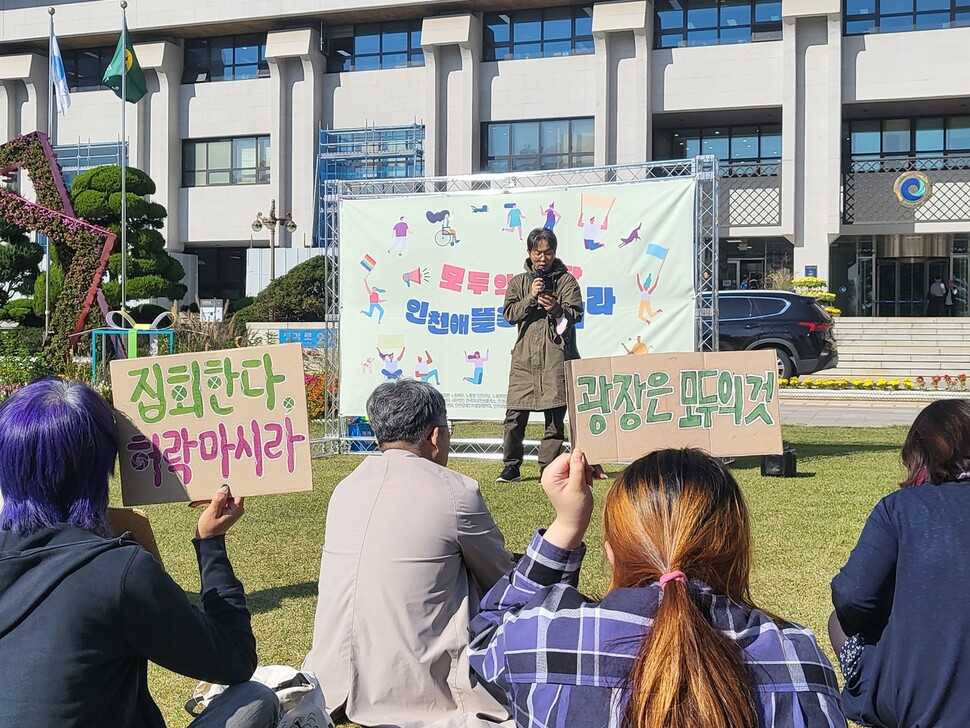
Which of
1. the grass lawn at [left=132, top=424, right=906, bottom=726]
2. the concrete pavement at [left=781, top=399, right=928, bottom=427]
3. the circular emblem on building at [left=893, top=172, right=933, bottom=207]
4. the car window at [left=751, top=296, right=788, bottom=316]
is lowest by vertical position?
the grass lawn at [left=132, top=424, right=906, bottom=726]

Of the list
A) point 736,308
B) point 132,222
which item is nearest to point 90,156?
point 132,222

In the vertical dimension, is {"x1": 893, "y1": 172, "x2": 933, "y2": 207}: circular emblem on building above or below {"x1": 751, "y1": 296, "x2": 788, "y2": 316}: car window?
above

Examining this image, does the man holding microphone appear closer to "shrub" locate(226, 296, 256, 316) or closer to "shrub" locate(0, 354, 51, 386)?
"shrub" locate(0, 354, 51, 386)

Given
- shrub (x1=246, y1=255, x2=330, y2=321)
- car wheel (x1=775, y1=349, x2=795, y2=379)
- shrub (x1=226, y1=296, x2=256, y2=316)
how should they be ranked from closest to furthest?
car wheel (x1=775, y1=349, x2=795, y2=379) → shrub (x1=246, y1=255, x2=330, y2=321) → shrub (x1=226, y1=296, x2=256, y2=316)

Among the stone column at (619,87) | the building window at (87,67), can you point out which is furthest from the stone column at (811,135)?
the building window at (87,67)

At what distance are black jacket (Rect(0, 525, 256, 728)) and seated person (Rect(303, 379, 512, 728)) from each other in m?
0.98

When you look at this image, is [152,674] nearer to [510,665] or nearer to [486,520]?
[486,520]

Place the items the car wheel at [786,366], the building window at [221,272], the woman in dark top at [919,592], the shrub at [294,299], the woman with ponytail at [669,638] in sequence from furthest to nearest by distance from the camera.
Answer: the building window at [221,272], the shrub at [294,299], the car wheel at [786,366], the woman in dark top at [919,592], the woman with ponytail at [669,638]

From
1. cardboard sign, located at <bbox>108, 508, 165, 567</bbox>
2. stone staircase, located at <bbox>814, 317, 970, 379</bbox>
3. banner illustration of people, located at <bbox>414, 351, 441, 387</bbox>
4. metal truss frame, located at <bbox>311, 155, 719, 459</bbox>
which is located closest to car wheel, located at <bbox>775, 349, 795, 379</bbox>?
stone staircase, located at <bbox>814, 317, 970, 379</bbox>

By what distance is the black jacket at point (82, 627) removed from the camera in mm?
1898

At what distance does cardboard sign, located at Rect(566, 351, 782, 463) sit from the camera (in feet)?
11.8

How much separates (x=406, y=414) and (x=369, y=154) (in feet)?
101

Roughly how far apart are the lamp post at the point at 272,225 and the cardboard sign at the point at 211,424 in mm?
28546

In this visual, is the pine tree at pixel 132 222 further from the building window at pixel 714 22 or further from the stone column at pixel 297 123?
the building window at pixel 714 22
